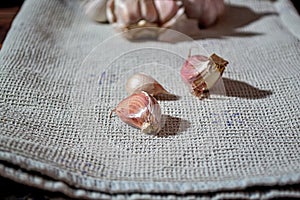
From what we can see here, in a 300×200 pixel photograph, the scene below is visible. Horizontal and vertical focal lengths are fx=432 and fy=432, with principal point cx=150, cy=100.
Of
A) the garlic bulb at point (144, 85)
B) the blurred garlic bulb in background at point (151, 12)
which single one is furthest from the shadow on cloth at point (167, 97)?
the blurred garlic bulb in background at point (151, 12)

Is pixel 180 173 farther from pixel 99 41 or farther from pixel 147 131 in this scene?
pixel 99 41

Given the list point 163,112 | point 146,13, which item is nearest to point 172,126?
point 163,112

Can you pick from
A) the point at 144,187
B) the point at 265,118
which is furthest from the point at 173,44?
the point at 144,187

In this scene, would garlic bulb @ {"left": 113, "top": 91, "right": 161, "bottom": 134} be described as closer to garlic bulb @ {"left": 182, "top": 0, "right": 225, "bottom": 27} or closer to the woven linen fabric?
the woven linen fabric

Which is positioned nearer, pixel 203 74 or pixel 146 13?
pixel 203 74

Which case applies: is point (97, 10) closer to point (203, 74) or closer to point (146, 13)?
point (146, 13)
